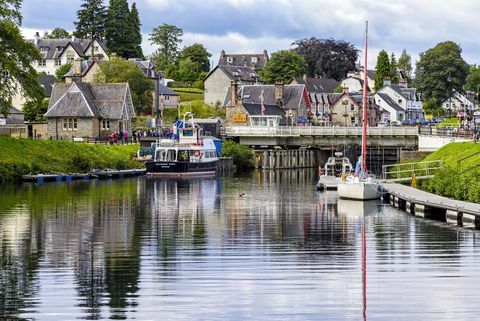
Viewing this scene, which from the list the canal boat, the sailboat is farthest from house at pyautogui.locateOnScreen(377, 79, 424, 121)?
the sailboat

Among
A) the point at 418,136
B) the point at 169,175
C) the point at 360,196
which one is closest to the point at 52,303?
the point at 360,196

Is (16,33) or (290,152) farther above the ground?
(16,33)

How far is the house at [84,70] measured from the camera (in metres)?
145

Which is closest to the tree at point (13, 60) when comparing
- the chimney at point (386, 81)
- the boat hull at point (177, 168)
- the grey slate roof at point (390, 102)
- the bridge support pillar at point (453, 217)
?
the boat hull at point (177, 168)

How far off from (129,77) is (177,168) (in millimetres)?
41143

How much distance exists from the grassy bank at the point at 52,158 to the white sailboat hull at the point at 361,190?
28.3 metres

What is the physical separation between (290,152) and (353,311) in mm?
94443

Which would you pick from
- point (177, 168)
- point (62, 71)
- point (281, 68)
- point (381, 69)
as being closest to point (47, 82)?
point (62, 71)

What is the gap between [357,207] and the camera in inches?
2422

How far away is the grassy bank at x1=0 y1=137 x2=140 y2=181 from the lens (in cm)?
8119

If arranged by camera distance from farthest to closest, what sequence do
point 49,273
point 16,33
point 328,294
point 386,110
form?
point 386,110, point 16,33, point 49,273, point 328,294

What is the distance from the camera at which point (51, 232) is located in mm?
46688

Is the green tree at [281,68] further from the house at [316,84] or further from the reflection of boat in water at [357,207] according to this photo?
the reflection of boat in water at [357,207]

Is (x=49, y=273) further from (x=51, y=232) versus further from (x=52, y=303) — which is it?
(x=51, y=232)
